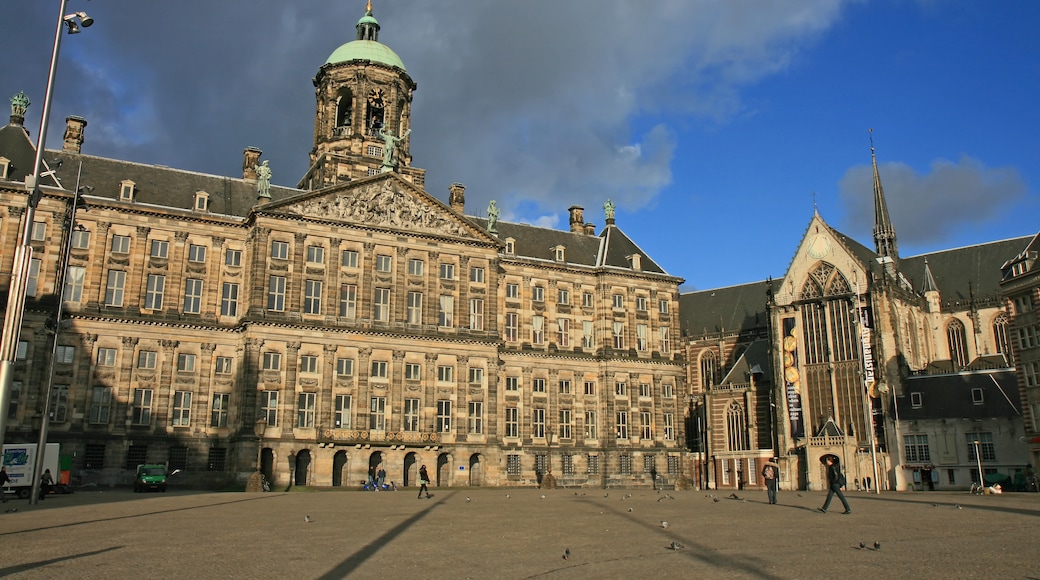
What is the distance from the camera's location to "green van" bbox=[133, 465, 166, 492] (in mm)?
44094

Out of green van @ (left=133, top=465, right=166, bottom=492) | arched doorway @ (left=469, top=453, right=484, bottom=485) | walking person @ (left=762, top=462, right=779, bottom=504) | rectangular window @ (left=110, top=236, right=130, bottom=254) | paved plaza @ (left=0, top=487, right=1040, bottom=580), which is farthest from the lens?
arched doorway @ (left=469, top=453, right=484, bottom=485)

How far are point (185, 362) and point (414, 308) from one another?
50.3 feet

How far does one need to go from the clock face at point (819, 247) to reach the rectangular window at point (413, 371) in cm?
3888

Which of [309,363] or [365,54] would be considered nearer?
[309,363]

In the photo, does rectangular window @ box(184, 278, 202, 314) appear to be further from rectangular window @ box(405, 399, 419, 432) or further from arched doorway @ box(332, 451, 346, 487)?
rectangular window @ box(405, 399, 419, 432)

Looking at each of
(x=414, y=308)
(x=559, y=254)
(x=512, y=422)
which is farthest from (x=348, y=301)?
(x=559, y=254)

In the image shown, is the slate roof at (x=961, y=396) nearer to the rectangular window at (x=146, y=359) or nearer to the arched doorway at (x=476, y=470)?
the arched doorway at (x=476, y=470)

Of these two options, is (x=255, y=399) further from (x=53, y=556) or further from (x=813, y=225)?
(x=813, y=225)

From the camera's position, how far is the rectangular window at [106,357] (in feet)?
173

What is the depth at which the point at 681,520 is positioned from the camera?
83.7ft

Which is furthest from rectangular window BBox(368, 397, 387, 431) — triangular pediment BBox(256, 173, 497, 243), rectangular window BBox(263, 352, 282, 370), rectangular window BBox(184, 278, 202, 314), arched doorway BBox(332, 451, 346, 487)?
rectangular window BBox(184, 278, 202, 314)

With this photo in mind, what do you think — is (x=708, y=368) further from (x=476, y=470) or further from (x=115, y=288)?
(x=115, y=288)

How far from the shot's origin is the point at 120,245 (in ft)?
179

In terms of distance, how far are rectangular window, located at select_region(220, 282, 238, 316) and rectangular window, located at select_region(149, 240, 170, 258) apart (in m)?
4.22
